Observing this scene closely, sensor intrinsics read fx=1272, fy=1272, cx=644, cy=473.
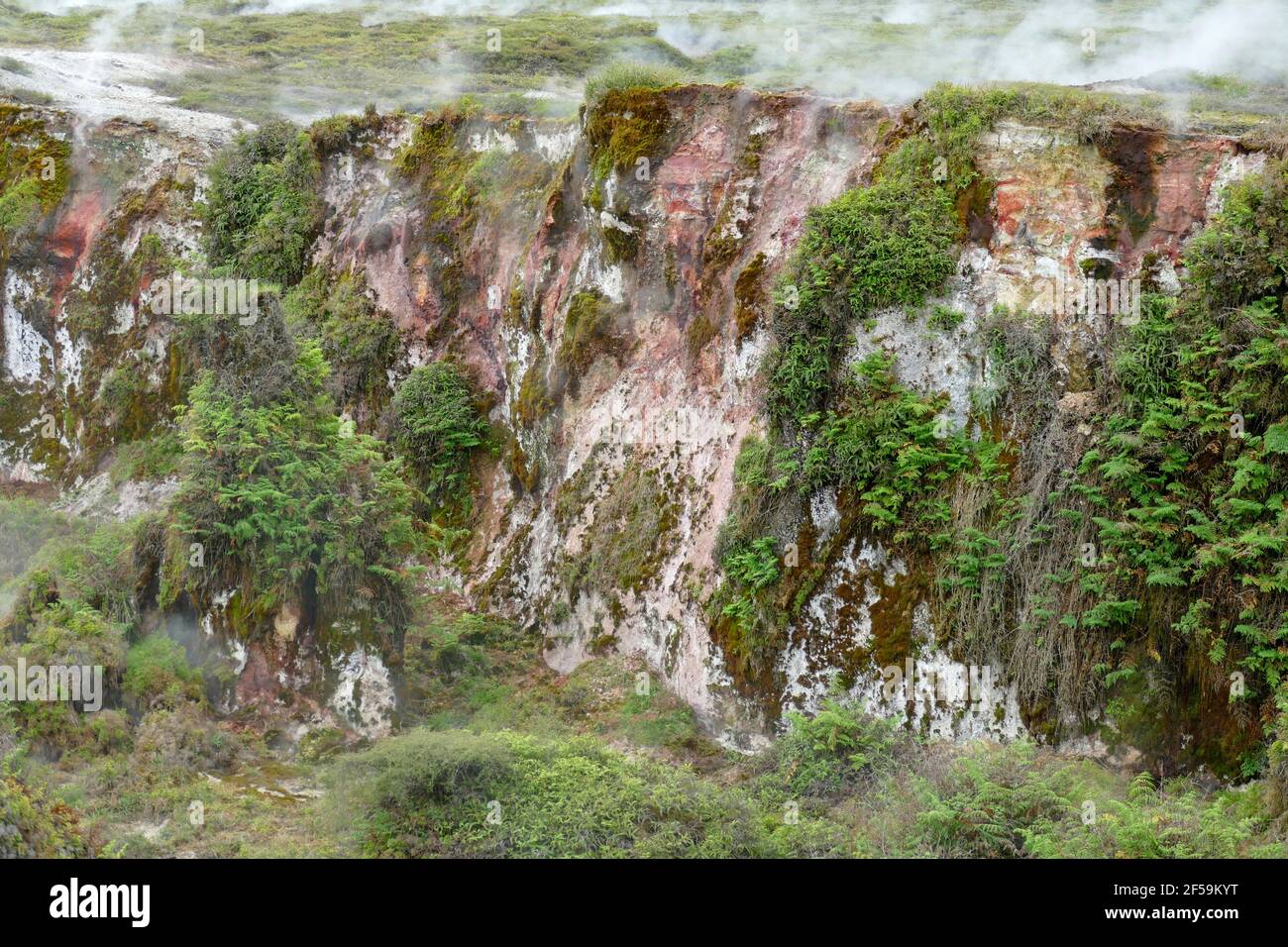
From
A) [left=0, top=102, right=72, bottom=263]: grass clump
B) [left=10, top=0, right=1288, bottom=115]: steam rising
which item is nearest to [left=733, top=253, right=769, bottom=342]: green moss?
[left=10, top=0, right=1288, bottom=115]: steam rising

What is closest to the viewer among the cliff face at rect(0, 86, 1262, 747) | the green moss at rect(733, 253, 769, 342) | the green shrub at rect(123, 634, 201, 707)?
the cliff face at rect(0, 86, 1262, 747)

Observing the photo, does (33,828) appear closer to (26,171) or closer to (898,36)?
(26,171)

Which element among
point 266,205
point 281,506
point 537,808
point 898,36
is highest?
point 898,36

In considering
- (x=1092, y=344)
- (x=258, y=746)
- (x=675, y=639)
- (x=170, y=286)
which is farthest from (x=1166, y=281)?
(x=170, y=286)

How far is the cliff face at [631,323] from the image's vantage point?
12594 millimetres

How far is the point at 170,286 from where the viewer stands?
64.8 feet

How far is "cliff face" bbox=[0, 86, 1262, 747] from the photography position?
1259cm

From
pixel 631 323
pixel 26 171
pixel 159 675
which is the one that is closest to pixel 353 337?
pixel 631 323

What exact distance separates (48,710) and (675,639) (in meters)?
6.59

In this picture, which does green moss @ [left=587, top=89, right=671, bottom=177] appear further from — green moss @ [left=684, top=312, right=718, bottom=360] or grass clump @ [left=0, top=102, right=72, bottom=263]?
grass clump @ [left=0, top=102, right=72, bottom=263]

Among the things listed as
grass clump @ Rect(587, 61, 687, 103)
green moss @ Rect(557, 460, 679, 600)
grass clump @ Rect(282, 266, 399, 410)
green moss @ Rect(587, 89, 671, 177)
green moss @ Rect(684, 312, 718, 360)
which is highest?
grass clump @ Rect(587, 61, 687, 103)

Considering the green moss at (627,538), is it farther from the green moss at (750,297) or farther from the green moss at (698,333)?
the green moss at (750,297)

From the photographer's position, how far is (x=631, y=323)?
53.3 ft

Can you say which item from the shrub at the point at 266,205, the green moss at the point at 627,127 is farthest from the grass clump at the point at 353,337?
the green moss at the point at 627,127
